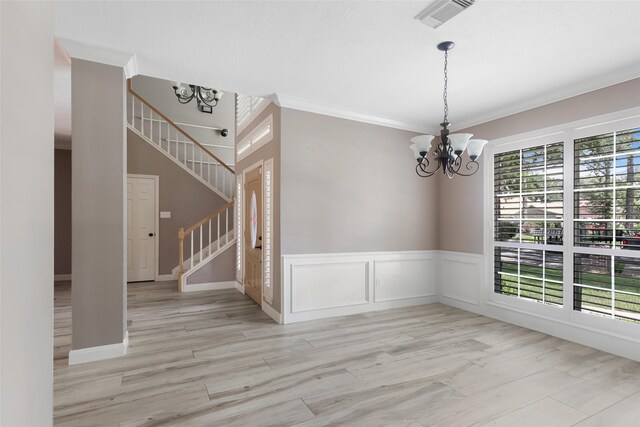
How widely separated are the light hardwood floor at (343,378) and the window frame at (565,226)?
29cm

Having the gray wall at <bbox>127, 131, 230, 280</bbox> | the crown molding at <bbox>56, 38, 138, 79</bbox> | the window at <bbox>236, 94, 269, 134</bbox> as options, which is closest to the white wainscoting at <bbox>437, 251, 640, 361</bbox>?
the window at <bbox>236, 94, 269, 134</bbox>

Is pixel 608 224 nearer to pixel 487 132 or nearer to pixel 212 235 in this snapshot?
pixel 487 132

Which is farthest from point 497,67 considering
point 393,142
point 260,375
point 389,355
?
point 260,375

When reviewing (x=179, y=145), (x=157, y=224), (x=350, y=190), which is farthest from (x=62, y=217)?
(x=350, y=190)

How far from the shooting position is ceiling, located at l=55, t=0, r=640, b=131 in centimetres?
233

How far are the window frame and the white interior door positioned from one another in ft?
19.8

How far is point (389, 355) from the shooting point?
312cm

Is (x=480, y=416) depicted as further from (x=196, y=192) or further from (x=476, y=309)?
(x=196, y=192)

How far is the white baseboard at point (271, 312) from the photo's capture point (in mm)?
4019

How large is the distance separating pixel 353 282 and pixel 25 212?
4042 mm

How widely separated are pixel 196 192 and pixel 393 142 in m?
4.31

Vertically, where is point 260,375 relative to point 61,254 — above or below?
below

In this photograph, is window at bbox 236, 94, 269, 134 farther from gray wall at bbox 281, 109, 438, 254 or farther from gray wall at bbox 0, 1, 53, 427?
gray wall at bbox 0, 1, 53, 427

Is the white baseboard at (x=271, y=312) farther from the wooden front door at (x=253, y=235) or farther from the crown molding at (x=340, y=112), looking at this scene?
the crown molding at (x=340, y=112)
